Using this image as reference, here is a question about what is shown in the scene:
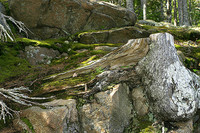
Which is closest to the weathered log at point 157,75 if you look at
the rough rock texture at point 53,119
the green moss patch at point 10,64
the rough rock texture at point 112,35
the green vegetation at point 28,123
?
the rough rock texture at point 53,119

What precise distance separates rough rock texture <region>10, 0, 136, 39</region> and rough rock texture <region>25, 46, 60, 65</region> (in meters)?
3.64

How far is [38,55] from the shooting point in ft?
30.9

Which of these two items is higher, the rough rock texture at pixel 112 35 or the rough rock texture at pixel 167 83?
the rough rock texture at pixel 112 35

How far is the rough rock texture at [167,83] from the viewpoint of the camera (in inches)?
198

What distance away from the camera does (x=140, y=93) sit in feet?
19.5

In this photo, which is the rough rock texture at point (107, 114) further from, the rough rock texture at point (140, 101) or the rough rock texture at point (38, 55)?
the rough rock texture at point (38, 55)

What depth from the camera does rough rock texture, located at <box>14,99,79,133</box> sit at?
4.62 m

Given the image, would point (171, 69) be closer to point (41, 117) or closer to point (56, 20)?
point (41, 117)

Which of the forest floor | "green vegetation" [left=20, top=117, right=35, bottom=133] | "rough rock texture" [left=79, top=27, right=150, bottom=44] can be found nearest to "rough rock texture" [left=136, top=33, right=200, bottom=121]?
the forest floor

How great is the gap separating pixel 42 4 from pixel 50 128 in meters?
10.9

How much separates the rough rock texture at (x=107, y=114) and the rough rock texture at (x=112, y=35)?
6.72 metres

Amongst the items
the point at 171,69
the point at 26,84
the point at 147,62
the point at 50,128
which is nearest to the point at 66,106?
the point at 50,128

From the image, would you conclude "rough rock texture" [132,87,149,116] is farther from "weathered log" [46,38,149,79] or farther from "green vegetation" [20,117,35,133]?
"green vegetation" [20,117,35,133]

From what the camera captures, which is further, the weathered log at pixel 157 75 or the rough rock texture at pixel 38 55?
the rough rock texture at pixel 38 55
